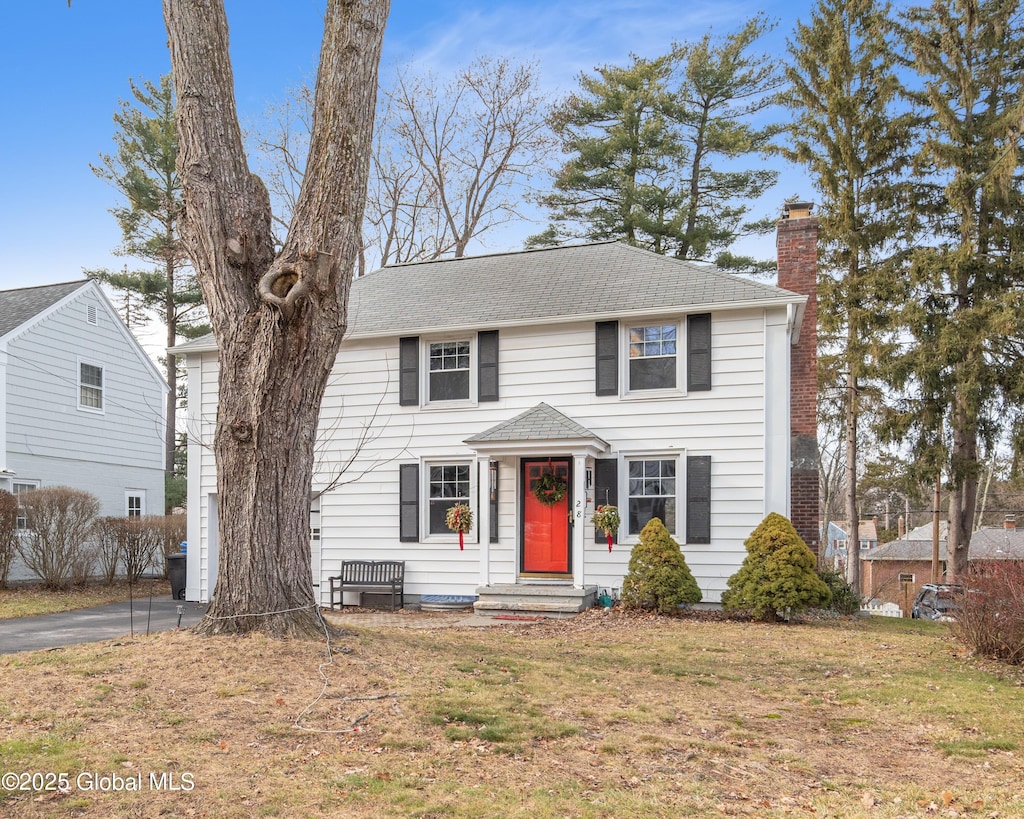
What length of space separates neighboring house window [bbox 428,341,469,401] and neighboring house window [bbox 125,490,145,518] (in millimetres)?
A: 11392

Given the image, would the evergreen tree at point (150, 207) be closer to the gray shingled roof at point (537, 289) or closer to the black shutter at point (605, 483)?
the gray shingled roof at point (537, 289)

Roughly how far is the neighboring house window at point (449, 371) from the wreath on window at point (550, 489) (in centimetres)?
200

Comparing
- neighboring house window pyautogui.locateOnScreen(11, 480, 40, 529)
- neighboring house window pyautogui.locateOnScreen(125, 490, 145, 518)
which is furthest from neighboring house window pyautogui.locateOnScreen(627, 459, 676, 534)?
neighboring house window pyautogui.locateOnScreen(125, 490, 145, 518)

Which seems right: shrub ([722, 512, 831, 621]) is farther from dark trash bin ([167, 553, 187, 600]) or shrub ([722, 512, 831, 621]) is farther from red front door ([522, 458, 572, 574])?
dark trash bin ([167, 553, 187, 600])

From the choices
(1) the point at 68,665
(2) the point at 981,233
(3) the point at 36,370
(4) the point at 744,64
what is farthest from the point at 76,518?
(4) the point at 744,64

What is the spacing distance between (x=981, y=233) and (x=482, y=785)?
18178 millimetres

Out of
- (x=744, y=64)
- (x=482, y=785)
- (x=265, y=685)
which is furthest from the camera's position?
(x=744, y=64)

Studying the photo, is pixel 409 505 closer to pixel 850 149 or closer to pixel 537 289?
pixel 537 289

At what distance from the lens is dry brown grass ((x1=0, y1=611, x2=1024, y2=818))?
4.05 meters

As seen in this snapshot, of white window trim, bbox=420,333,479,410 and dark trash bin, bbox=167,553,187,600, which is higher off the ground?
white window trim, bbox=420,333,479,410

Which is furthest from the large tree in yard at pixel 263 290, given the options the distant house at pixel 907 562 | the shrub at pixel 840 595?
the distant house at pixel 907 562

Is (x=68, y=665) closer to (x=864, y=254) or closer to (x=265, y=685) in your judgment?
(x=265, y=685)

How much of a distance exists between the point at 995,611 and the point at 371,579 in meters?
9.22

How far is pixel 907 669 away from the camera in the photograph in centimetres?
779
